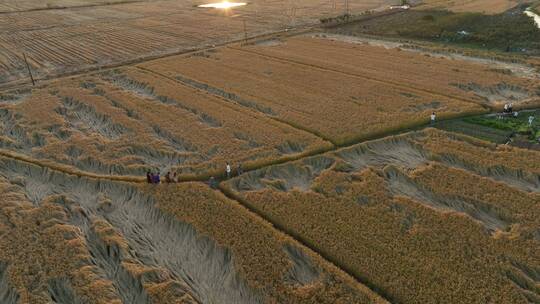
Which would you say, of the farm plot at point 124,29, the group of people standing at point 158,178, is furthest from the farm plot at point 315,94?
the group of people standing at point 158,178

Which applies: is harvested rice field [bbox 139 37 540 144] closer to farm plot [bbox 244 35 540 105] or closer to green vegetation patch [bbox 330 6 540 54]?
farm plot [bbox 244 35 540 105]

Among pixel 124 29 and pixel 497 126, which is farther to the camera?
pixel 124 29

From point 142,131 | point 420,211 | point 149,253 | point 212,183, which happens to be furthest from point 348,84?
point 149,253

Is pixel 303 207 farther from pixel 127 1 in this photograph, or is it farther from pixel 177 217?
pixel 127 1

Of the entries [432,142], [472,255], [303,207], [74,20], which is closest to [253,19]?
[74,20]

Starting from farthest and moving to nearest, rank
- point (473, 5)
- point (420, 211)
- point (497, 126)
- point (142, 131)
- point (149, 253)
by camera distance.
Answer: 1. point (473, 5)
2. point (142, 131)
3. point (497, 126)
4. point (420, 211)
5. point (149, 253)

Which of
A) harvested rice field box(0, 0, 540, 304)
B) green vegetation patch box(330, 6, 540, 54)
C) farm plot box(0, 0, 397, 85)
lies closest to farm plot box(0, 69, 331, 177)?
harvested rice field box(0, 0, 540, 304)

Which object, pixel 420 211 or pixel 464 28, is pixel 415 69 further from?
pixel 420 211

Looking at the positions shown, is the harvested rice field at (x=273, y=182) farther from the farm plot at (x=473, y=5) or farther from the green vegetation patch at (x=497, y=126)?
the farm plot at (x=473, y=5)
